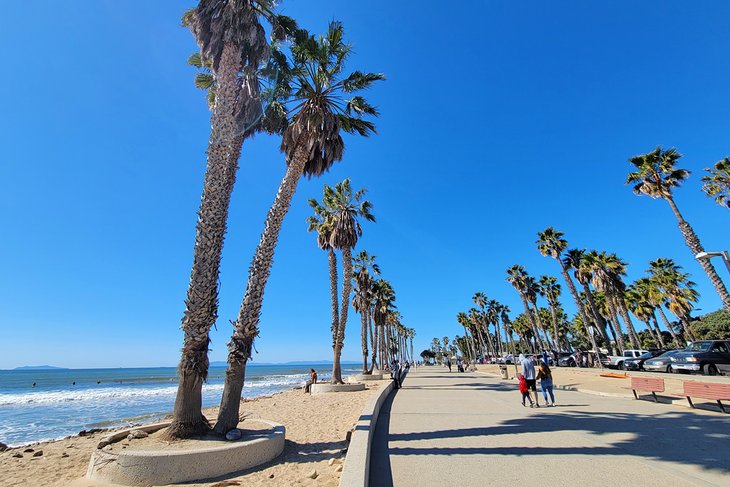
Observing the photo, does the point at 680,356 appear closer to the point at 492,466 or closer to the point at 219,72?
the point at 492,466

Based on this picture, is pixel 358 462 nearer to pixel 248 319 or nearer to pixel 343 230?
pixel 248 319

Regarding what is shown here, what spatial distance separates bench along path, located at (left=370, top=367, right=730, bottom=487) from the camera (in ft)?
16.1

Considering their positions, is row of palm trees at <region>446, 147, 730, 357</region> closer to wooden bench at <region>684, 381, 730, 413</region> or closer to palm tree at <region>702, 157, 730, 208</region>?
palm tree at <region>702, 157, 730, 208</region>

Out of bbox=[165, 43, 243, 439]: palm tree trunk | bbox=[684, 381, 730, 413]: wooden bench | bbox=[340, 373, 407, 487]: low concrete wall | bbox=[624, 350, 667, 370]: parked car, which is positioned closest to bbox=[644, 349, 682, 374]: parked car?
bbox=[624, 350, 667, 370]: parked car

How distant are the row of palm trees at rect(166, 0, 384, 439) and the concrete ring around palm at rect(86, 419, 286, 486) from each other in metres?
0.89

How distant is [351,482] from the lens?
4.25 meters

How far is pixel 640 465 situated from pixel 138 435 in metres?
8.93

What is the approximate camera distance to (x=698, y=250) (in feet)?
66.1

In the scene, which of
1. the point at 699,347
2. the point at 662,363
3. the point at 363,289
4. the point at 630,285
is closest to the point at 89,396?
the point at 363,289

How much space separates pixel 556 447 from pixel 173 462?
21.7 ft

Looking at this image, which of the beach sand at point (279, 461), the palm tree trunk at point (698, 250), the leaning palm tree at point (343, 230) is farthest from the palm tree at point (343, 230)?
the palm tree trunk at point (698, 250)

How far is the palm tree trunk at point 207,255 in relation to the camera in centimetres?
682

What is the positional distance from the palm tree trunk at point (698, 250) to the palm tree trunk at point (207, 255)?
22.5m

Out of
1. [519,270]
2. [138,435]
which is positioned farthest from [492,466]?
[519,270]
